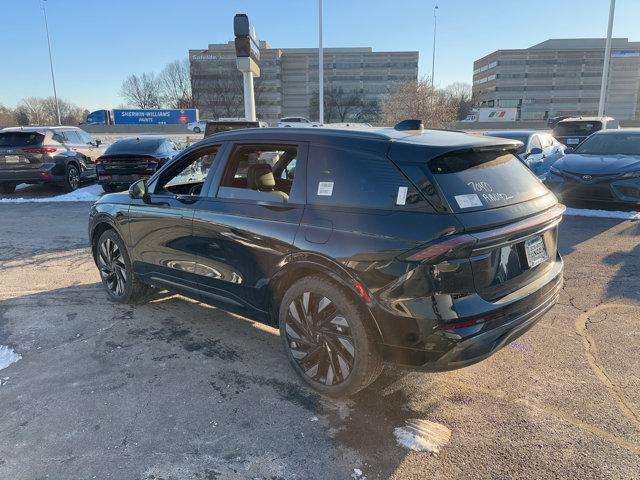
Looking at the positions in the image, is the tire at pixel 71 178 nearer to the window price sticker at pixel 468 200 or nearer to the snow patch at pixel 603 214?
the snow patch at pixel 603 214

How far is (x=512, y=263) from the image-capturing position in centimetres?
279

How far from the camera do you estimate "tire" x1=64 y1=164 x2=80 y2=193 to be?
1238 cm

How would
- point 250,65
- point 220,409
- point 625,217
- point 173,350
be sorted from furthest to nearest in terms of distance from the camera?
point 250,65
point 625,217
point 173,350
point 220,409

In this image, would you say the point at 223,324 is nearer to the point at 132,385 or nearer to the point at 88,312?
the point at 132,385

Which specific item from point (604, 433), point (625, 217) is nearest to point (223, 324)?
point (604, 433)

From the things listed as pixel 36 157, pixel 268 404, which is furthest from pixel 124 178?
pixel 268 404

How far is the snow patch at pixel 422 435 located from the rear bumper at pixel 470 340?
41 centimetres

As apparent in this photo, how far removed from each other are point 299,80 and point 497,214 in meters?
109

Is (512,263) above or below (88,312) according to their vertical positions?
above

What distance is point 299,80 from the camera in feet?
345

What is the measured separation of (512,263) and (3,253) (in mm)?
7339

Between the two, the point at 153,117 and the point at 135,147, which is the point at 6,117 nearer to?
the point at 153,117

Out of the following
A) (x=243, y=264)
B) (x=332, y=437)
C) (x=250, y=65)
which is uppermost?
(x=250, y=65)

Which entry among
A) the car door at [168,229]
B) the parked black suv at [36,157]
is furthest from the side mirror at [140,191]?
the parked black suv at [36,157]
